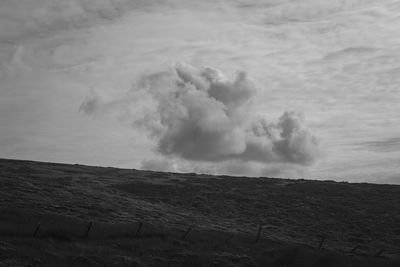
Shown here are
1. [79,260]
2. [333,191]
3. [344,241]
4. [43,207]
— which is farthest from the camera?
[333,191]

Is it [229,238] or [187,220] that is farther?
[187,220]

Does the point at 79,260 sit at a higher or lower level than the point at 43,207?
lower

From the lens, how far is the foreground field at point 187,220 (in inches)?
1118

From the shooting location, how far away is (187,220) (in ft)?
140

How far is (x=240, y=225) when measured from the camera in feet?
144

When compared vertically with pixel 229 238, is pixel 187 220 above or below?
above

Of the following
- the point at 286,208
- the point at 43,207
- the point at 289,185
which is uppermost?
the point at 289,185

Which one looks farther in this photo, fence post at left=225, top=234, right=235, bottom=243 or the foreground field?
fence post at left=225, top=234, right=235, bottom=243

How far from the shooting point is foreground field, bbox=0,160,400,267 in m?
28.4

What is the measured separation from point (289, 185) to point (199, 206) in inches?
730

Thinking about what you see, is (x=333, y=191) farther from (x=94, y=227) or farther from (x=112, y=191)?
(x=94, y=227)

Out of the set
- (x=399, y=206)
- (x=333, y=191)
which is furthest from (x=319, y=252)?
(x=333, y=191)

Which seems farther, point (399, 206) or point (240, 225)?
point (399, 206)

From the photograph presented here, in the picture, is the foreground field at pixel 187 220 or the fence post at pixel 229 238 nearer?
the foreground field at pixel 187 220
